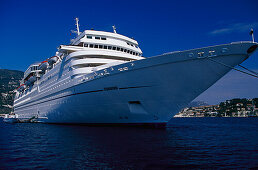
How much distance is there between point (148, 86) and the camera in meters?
15.7

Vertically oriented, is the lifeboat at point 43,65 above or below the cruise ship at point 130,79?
above

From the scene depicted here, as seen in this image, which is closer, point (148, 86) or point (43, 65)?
point (148, 86)

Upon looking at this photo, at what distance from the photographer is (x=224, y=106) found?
431ft

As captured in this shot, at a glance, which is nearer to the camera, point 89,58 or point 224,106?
point 89,58

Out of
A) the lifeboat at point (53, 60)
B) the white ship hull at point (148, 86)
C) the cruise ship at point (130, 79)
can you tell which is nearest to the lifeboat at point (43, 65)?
the lifeboat at point (53, 60)

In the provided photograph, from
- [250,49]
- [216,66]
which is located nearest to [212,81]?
[216,66]

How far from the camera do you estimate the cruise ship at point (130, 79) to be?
13.8 meters

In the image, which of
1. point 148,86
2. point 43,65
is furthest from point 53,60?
point 148,86

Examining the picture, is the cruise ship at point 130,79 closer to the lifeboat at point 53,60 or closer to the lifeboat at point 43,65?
the lifeboat at point 53,60

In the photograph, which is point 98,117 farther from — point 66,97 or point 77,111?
point 66,97

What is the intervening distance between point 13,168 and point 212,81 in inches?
501

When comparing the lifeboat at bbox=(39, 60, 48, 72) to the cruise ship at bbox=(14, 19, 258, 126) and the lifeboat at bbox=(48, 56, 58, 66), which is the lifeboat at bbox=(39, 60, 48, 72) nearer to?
the lifeboat at bbox=(48, 56, 58, 66)

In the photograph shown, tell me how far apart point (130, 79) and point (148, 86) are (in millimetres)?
1508

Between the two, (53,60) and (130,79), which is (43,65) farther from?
(130,79)
